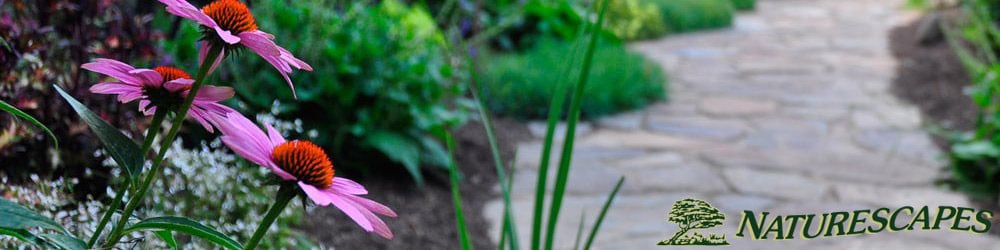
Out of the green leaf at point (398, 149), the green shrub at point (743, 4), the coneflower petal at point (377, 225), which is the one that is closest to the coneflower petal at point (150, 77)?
the coneflower petal at point (377, 225)

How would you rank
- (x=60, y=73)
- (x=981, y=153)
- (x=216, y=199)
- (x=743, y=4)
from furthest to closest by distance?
(x=743, y=4) < (x=981, y=153) < (x=216, y=199) < (x=60, y=73)

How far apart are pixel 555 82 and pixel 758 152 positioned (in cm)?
98

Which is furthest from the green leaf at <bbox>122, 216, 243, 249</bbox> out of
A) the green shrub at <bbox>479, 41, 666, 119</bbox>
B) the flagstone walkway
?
the green shrub at <bbox>479, 41, 666, 119</bbox>

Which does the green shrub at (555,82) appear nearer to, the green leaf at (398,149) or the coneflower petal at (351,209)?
the green leaf at (398,149)

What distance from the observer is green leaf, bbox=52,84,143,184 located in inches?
32.3

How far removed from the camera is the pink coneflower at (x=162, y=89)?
2.86 feet

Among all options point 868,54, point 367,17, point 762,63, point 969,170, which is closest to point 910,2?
point 868,54

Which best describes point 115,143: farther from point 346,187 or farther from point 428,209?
point 428,209

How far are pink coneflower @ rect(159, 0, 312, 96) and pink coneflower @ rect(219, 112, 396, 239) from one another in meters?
0.05

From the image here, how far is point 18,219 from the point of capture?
2.63 feet

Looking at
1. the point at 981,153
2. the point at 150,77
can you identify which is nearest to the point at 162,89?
the point at 150,77

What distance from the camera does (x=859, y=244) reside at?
2.96 meters

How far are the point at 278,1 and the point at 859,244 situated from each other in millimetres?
1939

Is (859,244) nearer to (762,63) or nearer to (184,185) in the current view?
(184,185)
